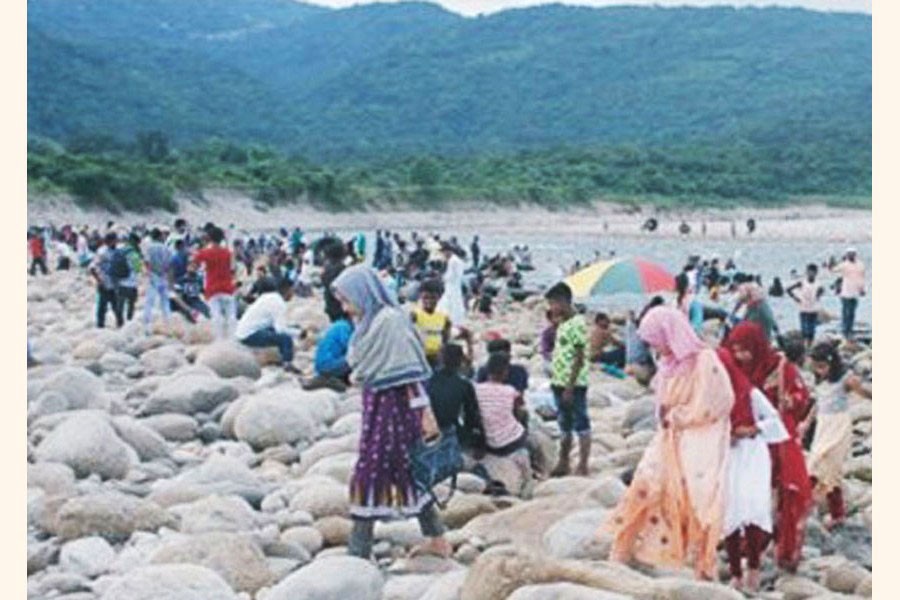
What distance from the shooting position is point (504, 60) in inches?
7372

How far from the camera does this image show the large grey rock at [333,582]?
654 cm

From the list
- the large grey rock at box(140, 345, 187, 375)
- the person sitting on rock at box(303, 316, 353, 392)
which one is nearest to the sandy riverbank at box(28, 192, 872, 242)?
the large grey rock at box(140, 345, 187, 375)

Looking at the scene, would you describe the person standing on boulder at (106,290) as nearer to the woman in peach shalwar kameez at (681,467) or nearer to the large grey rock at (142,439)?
the large grey rock at (142,439)

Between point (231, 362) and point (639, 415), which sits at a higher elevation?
point (231, 362)

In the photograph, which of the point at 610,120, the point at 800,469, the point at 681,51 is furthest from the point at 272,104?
the point at 800,469

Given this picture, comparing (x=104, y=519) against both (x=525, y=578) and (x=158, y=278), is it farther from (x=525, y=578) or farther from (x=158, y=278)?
(x=158, y=278)

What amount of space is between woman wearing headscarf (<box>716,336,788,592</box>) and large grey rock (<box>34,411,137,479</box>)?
3.74 m

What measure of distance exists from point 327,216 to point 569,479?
6677cm

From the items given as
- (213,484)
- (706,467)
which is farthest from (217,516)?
(706,467)

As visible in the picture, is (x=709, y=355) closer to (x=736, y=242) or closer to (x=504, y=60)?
(x=736, y=242)

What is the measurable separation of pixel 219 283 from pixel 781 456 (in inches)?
328

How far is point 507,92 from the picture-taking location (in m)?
174

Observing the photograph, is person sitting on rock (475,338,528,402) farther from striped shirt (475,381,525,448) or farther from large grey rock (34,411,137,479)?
large grey rock (34,411,137,479)

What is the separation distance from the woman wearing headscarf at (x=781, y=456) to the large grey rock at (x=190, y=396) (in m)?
4.79
